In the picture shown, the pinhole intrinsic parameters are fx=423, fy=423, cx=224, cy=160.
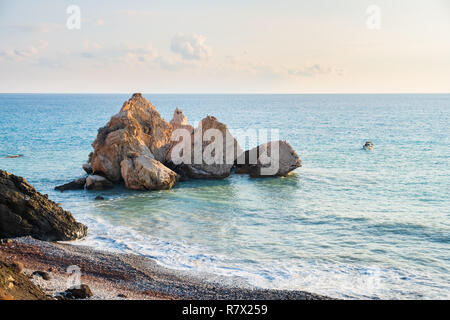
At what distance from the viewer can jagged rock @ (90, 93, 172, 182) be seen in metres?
26.0

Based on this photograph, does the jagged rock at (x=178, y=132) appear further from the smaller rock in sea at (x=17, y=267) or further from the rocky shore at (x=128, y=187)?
the smaller rock in sea at (x=17, y=267)

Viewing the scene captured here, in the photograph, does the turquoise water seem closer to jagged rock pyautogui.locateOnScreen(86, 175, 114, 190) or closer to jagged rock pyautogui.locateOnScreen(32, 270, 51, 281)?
jagged rock pyautogui.locateOnScreen(86, 175, 114, 190)

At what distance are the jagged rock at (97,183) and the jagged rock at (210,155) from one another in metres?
4.97

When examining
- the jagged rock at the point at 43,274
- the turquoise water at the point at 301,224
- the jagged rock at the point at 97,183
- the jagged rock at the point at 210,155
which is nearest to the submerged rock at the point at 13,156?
the turquoise water at the point at 301,224

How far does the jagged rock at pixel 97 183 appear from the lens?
25.1 meters

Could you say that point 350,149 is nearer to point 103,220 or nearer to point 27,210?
point 103,220

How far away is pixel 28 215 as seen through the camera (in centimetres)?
1526

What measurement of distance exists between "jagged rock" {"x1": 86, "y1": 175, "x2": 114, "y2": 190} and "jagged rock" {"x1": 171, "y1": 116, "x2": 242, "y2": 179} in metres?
4.97

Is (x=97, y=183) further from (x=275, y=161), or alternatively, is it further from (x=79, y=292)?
(x=79, y=292)

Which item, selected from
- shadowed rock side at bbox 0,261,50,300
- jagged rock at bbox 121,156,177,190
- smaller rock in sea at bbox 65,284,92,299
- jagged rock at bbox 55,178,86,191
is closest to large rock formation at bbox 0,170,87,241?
shadowed rock side at bbox 0,261,50,300

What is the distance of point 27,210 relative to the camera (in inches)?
599

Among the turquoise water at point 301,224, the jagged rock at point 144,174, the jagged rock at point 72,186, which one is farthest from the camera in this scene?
the jagged rock at point 72,186

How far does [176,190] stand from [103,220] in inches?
253
